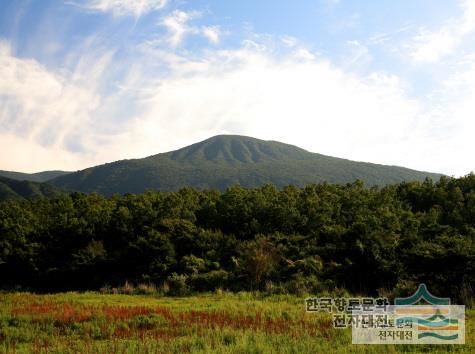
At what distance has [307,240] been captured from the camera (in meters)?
26.0

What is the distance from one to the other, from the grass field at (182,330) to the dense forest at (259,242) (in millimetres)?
4668

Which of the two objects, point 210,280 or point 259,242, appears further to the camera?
point 259,242

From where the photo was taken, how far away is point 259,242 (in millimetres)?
23938

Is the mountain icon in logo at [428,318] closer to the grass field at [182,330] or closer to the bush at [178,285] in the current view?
the grass field at [182,330]

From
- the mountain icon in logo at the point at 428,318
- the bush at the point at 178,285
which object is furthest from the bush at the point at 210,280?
the mountain icon in logo at the point at 428,318

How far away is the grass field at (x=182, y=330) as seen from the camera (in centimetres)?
1000

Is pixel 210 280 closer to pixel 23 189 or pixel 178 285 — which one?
pixel 178 285

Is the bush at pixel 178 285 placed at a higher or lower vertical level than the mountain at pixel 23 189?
lower

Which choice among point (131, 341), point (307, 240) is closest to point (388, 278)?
point (307, 240)

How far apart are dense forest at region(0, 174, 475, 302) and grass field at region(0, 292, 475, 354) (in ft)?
15.3

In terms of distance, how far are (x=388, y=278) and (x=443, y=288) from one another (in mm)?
2994

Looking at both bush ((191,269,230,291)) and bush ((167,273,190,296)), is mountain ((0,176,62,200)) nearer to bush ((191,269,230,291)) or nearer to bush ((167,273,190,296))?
bush ((167,273,190,296))

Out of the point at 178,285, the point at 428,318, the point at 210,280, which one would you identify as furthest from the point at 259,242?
the point at 428,318

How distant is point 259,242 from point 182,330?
12.1 metres
